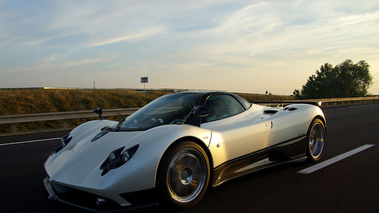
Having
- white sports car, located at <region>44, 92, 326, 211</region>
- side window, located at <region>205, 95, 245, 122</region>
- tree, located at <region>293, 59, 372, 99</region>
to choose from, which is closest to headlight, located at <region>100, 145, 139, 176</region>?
white sports car, located at <region>44, 92, 326, 211</region>

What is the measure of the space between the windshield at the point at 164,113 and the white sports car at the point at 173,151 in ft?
0.04

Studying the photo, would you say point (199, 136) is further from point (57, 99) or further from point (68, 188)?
point (57, 99)

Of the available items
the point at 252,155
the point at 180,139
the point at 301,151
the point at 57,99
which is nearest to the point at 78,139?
the point at 180,139

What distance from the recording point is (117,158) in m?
3.10

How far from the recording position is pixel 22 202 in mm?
3592

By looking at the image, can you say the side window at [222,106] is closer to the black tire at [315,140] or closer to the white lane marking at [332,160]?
the white lane marking at [332,160]

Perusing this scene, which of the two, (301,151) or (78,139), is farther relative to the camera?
(301,151)

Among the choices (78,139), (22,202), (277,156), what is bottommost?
(22,202)

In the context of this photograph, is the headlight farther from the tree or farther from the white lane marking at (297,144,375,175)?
the tree

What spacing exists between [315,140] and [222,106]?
2207 mm

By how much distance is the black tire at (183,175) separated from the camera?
3.09 meters

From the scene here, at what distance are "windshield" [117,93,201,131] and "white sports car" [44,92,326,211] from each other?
0.01m

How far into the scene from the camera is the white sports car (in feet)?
9.73

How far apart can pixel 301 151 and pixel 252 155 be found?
1.28 m
